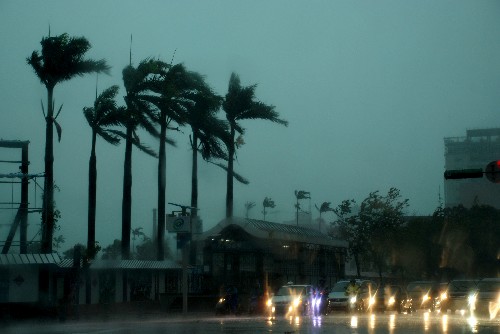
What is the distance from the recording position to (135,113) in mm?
45375

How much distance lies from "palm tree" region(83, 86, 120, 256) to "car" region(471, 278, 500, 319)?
64.0 ft

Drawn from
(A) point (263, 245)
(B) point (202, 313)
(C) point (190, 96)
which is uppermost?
(C) point (190, 96)

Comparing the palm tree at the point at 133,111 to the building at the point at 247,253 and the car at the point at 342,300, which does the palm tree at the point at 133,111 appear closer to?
the building at the point at 247,253

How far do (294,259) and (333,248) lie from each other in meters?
6.90

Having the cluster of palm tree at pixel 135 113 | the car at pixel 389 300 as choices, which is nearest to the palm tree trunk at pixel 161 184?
the cluster of palm tree at pixel 135 113

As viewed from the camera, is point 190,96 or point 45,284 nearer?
point 45,284

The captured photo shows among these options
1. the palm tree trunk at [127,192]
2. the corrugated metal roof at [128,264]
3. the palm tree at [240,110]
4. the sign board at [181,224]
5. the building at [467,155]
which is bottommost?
the corrugated metal roof at [128,264]

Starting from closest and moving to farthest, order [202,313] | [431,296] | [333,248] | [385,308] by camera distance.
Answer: [202,313] < [385,308] < [431,296] < [333,248]

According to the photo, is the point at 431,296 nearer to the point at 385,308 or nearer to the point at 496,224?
the point at 385,308

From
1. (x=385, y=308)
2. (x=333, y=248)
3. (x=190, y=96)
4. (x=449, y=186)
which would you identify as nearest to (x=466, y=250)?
(x=333, y=248)

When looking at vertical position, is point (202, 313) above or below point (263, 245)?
below

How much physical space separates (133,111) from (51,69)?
17.7 ft

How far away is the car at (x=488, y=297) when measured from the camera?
36681 mm

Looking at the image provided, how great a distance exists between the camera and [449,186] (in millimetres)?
154500
